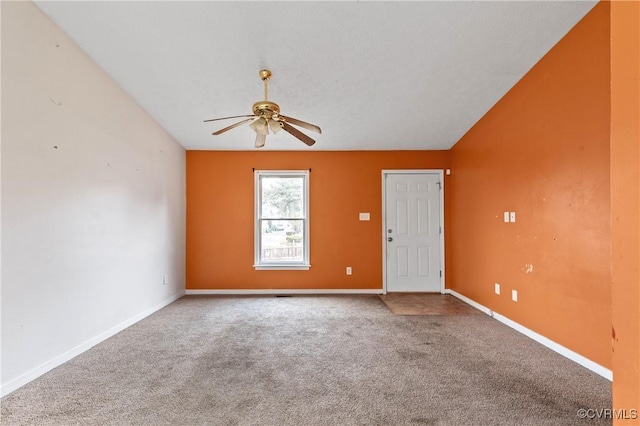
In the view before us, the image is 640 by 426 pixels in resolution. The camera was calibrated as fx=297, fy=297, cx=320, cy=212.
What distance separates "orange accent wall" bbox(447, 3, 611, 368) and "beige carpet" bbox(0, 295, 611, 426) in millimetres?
375

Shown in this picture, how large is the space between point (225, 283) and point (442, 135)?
13.6 ft

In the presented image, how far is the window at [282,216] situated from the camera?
4.99m

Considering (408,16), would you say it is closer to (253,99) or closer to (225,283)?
(253,99)

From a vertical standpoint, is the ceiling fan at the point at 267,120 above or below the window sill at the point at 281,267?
above

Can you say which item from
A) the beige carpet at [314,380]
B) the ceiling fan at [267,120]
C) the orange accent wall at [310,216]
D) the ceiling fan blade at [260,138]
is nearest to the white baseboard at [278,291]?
the orange accent wall at [310,216]

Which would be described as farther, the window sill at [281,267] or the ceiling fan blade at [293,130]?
the window sill at [281,267]

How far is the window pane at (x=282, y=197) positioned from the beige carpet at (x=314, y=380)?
6.80 ft

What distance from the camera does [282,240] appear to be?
197 inches

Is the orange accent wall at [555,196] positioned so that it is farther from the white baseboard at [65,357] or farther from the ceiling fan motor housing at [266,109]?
the white baseboard at [65,357]

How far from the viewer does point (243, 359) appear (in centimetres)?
252

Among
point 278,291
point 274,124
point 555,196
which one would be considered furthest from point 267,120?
point 278,291

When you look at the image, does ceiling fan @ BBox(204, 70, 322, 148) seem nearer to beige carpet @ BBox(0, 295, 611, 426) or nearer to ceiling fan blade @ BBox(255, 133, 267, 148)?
ceiling fan blade @ BBox(255, 133, 267, 148)

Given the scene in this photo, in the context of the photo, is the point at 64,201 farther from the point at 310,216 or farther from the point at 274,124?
the point at 310,216

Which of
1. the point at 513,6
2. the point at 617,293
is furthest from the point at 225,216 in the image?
the point at 617,293
